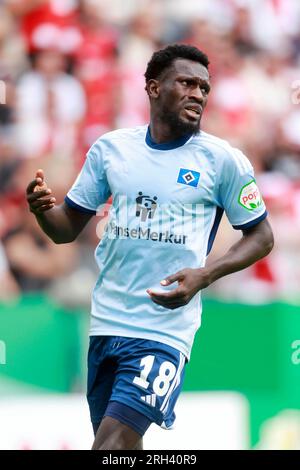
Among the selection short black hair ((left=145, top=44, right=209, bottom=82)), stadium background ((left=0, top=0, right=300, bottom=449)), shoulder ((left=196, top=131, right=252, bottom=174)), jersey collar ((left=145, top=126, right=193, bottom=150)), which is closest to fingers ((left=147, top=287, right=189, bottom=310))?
shoulder ((left=196, top=131, right=252, bottom=174))

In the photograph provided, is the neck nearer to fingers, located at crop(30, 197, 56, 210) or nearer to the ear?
the ear

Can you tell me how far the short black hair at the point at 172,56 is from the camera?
5.79 meters

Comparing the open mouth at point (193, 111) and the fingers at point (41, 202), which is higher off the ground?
the open mouth at point (193, 111)

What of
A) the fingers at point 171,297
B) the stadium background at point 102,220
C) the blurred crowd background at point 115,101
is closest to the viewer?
the fingers at point 171,297

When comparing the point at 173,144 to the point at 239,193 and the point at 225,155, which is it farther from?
the point at 239,193

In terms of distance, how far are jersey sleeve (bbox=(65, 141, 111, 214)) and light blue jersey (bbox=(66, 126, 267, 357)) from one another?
14cm

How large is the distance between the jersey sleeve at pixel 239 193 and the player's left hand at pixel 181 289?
497 mm

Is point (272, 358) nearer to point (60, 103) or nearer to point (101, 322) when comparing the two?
point (101, 322)

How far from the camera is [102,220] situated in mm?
10000

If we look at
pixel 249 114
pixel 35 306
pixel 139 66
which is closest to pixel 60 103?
pixel 139 66

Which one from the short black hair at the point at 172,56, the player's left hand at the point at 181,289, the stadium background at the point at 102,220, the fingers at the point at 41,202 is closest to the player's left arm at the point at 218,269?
the player's left hand at the point at 181,289

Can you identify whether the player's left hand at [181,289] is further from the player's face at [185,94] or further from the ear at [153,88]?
the ear at [153,88]

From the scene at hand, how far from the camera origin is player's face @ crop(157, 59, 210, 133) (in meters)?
5.70

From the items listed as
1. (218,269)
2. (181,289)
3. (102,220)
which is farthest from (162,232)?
(102,220)
